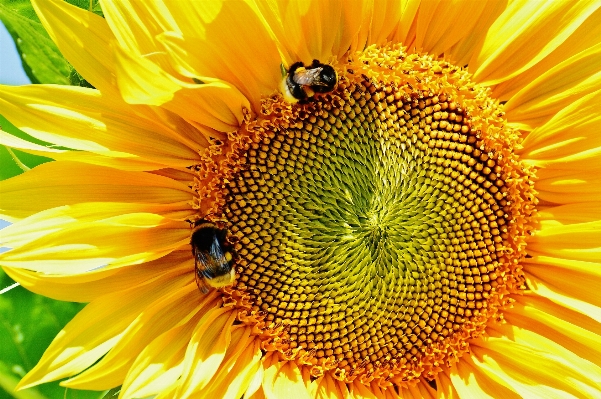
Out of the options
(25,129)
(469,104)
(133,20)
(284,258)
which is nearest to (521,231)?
(469,104)

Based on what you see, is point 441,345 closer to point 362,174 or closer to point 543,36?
point 362,174

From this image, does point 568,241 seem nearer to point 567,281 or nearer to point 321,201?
point 567,281

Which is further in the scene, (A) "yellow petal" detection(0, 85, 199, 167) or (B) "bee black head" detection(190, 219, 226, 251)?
(B) "bee black head" detection(190, 219, 226, 251)

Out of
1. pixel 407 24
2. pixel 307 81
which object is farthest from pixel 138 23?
pixel 407 24

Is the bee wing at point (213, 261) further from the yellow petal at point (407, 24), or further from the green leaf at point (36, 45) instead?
the yellow petal at point (407, 24)

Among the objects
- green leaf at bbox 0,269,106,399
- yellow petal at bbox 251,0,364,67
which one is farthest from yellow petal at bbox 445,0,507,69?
green leaf at bbox 0,269,106,399

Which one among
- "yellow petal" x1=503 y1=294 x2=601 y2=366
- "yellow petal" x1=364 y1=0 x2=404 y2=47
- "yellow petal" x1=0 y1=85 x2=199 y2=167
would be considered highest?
"yellow petal" x1=364 y1=0 x2=404 y2=47

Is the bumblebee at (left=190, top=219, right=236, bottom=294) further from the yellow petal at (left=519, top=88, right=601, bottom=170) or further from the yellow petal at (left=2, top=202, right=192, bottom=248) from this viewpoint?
the yellow petal at (left=519, top=88, right=601, bottom=170)
